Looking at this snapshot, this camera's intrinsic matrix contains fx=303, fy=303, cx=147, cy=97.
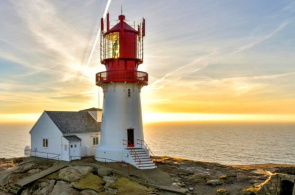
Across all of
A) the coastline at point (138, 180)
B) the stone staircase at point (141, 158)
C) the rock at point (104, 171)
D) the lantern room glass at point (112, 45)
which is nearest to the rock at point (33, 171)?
the coastline at point (138, 180)

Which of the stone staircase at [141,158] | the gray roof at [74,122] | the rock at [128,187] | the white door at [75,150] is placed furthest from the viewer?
the gray roof at [74,122]

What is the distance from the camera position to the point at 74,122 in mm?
32812

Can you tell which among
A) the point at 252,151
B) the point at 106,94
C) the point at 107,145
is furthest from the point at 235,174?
the point at 252,151

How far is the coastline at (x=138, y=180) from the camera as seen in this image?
21.6 m

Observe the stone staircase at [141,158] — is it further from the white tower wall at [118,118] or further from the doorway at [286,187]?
the doorway at [286,187]

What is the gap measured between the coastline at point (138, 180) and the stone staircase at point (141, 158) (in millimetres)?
684

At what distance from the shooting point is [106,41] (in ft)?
99.0

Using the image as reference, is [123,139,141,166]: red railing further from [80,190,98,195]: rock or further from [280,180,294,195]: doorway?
[280,180,294,195]: doorway

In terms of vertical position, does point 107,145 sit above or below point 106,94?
below

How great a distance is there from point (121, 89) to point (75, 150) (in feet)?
25.4

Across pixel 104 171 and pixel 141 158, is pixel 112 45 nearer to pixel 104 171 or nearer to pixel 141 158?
pixel 141 158

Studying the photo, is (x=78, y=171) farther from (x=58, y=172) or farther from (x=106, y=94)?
(x=106, y=94)

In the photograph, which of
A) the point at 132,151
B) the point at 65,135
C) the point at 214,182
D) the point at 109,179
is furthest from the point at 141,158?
the point at 65,135

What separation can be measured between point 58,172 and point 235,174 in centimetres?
1560
